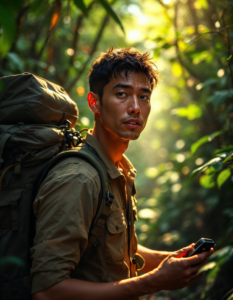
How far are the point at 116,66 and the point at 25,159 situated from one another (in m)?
0.98

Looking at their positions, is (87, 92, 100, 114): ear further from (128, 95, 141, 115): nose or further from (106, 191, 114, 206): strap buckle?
(106, 191, 114, 206): strap buckle

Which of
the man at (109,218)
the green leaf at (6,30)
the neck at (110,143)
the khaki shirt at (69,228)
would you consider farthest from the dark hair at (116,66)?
the green leaf at (6,30)

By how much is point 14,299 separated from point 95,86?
62.0 inches

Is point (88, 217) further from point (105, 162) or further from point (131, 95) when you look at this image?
point (131, 95)

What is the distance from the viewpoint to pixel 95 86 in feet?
7.39

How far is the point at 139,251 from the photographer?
2.51 meters

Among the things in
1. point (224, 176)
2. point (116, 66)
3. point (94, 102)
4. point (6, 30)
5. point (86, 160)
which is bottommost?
point (224, 176)

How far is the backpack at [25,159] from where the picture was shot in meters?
1.60

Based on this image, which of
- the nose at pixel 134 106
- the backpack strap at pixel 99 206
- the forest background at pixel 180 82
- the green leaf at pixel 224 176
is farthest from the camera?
the forest background at pixel 180 82

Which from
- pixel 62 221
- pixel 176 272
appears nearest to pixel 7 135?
pixel 62 221

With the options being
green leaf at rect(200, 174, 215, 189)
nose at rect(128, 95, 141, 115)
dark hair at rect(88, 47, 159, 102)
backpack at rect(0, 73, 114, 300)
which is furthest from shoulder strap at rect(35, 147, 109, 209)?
green leaf at rect(200, 174, 215, 189)

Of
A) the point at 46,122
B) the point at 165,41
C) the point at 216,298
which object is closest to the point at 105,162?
the point at 46,122

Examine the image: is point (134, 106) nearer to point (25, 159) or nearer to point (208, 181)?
point (25, 159)

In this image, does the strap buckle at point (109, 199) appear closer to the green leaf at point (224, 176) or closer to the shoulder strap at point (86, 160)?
the shoulder strap at point (86, 160)
